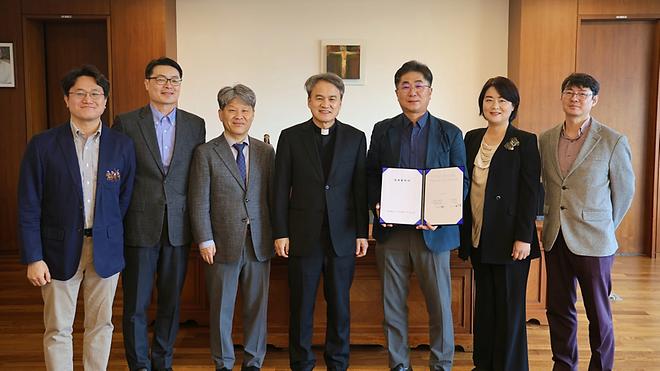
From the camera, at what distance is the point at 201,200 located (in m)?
2.76

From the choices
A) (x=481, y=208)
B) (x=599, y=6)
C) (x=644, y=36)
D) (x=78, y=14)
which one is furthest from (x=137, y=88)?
(x=644, y=36)

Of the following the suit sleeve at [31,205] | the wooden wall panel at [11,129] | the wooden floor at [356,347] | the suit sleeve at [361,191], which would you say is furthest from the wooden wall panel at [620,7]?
the wooden wall panel at [11,129]

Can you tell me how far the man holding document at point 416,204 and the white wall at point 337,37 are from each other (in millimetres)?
3375

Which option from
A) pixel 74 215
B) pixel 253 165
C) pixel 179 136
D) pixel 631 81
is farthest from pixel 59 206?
pixel 631 81

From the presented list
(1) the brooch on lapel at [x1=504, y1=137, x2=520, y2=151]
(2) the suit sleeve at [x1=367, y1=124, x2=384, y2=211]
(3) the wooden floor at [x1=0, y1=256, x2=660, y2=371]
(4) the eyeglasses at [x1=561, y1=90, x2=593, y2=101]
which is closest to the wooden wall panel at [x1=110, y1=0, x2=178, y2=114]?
(3) the wooden floor at [x1=0, y1=256, x2=660, y2=371]

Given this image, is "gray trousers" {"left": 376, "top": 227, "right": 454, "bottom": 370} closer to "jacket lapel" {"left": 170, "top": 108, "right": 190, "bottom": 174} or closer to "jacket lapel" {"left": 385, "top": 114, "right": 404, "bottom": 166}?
"jacket lapel" {"left": 385, "top": 114, "right": 404, "bottom": 166}

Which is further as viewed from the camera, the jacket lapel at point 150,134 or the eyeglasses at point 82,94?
the jacket lapel at point 150,134

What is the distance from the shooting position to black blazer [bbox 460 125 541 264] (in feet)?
8.78

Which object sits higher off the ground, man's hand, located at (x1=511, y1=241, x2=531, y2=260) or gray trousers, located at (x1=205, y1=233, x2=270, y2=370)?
man's hand, located at (x1=511, y1=241, x2=531, y2=260)

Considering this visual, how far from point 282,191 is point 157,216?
629mm

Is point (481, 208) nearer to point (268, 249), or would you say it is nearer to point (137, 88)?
point (268, 249)

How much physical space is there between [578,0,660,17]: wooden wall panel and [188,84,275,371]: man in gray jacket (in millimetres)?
4374

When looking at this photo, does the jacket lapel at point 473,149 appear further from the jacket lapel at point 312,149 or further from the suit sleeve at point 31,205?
the suit sleeve at point 31,205

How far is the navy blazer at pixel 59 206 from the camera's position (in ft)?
8.02
